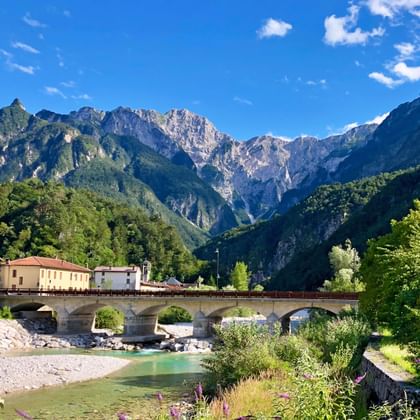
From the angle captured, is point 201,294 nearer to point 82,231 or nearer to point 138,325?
point 138,325

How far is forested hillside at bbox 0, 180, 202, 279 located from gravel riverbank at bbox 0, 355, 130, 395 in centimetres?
6933

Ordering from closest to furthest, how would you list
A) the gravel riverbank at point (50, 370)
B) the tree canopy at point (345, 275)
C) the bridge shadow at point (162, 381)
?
the gravel riverbank at point (50, 370)
the bridge shadow at point (162, 381)
the tree canopy at point (345, 275)

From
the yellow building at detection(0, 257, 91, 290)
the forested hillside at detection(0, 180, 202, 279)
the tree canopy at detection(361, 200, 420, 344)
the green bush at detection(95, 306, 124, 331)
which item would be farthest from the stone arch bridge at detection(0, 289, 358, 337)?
the forested hillside at detection(0, 180, 202, 279)

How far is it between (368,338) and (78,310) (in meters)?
46.8

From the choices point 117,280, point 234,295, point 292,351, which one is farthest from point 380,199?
point 292,351


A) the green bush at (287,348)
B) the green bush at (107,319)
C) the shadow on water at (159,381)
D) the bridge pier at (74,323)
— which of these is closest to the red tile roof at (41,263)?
the green bush at (107,319)

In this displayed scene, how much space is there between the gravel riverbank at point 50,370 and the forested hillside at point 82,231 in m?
69.3

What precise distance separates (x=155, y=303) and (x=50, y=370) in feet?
91.4

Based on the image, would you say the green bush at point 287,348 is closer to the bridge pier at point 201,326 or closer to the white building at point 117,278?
the bridge pier at point 201,326

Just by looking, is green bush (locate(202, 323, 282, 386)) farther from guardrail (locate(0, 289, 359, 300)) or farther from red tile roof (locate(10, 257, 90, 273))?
red tile roof (locate(10, 257, 90, 273))

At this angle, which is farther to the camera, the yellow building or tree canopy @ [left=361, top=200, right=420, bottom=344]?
the yellow building

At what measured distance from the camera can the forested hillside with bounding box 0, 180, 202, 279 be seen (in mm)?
115812

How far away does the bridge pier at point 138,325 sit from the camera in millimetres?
61656

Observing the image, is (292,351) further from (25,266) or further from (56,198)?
(56,198)
